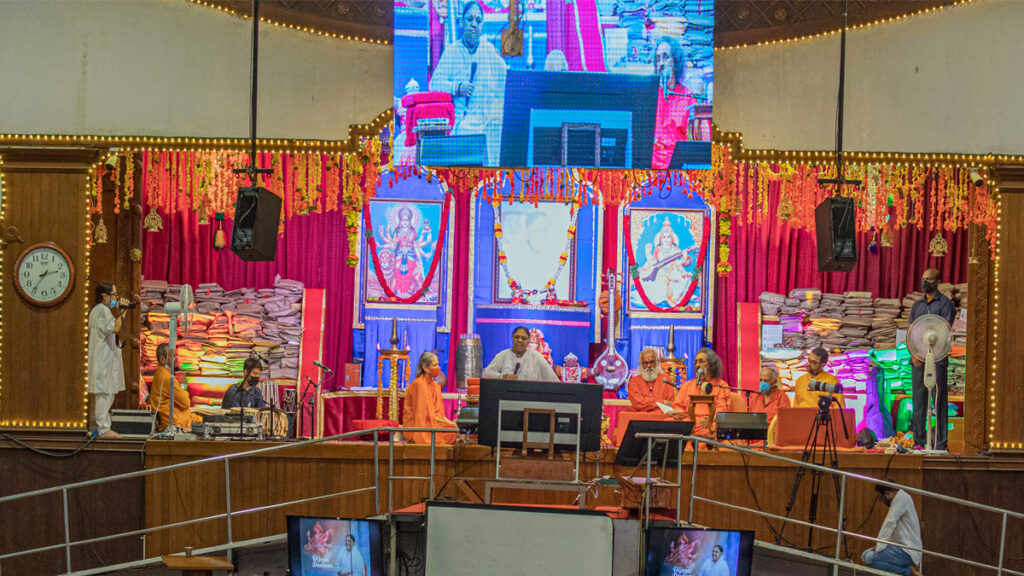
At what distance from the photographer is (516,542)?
5.57 m

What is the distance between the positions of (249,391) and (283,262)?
256 cm

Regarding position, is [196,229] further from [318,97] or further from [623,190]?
[623,190]

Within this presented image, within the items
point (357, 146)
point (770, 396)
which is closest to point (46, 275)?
point (357, 146)

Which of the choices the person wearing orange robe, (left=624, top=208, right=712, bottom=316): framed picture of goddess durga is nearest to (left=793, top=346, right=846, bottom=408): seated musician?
(left=624, top=208, right=712, bottom=316): framed picture of goddess durga

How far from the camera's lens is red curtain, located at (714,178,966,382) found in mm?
13328

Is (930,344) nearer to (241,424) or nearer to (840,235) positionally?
(840,235)

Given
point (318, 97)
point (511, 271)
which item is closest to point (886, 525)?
point (511, 271)

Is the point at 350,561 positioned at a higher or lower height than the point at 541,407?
lower

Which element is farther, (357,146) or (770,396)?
(770,396)

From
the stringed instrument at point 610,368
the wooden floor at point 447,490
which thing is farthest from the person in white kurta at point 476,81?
the stringed instrument at point 610,368

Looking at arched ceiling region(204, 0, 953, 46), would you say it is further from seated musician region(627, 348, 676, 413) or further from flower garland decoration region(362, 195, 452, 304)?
seated musician region(627, 348, 676, 413)

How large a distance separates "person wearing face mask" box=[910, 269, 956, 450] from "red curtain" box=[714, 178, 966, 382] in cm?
192

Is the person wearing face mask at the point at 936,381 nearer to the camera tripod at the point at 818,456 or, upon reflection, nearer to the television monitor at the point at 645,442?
the camera tripod at the point at 818,456

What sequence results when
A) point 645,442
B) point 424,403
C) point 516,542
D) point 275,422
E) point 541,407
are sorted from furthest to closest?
point 424,403 → point 275,422 → point 645,442 → point 541,407 → point 516,542
